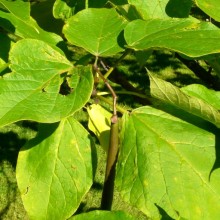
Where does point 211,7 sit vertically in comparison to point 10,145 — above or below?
above

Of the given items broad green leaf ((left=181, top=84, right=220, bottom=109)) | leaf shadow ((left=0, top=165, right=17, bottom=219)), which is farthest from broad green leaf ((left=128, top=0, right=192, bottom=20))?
leaf shadow ((left=0, top=165, right=17, bottom=219))

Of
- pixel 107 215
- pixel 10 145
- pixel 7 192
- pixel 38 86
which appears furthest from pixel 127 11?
pixel 10 145

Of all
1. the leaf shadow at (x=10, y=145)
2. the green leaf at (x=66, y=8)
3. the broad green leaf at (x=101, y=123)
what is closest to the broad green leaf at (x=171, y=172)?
the broad green leaf at (x=101, y=123)

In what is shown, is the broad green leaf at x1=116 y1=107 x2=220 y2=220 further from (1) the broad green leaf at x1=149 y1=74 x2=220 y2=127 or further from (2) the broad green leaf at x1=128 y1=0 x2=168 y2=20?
(2) the broad green leaf at x1=128 y1=0 x2=168 y2=20

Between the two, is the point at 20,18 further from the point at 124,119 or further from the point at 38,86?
the point at 124,119

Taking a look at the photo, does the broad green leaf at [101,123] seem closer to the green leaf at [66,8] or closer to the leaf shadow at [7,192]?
the green leaf at [66,8]

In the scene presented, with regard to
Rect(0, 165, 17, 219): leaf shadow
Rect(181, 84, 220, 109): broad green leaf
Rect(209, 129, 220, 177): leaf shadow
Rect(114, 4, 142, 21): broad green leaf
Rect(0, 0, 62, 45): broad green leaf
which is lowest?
Rect(0, 165, 17, 219): leaf shadow
